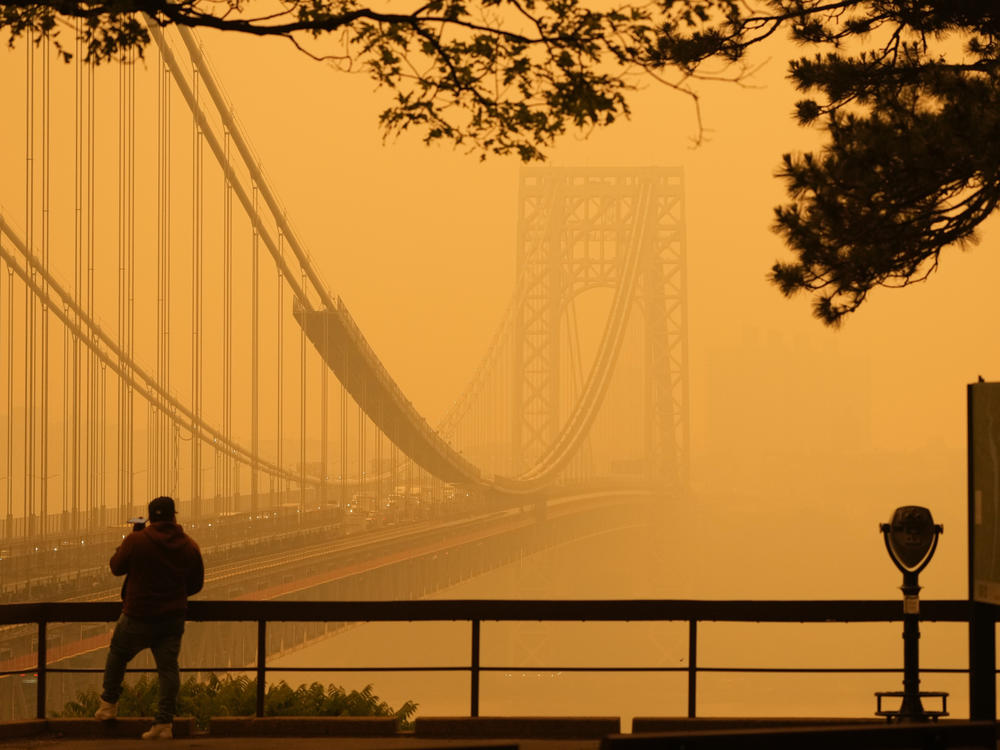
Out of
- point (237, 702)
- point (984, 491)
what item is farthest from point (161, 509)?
point (984, 491)

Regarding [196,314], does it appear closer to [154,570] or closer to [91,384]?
[91,384]

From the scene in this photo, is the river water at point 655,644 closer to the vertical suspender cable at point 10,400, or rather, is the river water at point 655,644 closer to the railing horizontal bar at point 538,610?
the vertical suspender cable at point 10,400

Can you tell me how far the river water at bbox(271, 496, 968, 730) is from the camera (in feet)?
137

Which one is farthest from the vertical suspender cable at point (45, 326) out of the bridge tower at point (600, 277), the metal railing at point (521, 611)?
the bridge tower at point (600, 277)

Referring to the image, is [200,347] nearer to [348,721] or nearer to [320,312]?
[320,312]

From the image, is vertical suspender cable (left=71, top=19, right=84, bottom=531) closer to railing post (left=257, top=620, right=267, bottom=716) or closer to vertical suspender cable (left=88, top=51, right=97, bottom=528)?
vertical suspender cable (left=88, top=51, right=97, bottom=528)

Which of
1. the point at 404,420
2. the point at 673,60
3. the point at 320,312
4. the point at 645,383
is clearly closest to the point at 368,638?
the point at 404,420

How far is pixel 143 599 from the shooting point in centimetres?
619

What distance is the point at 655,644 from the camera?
50781 millimetres

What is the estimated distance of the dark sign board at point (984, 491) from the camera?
537 centimetres

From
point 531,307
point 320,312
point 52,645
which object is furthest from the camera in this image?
point 531,307

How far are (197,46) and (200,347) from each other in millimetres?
5337

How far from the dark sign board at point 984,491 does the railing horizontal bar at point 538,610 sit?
2.80ft

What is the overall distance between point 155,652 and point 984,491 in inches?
125
